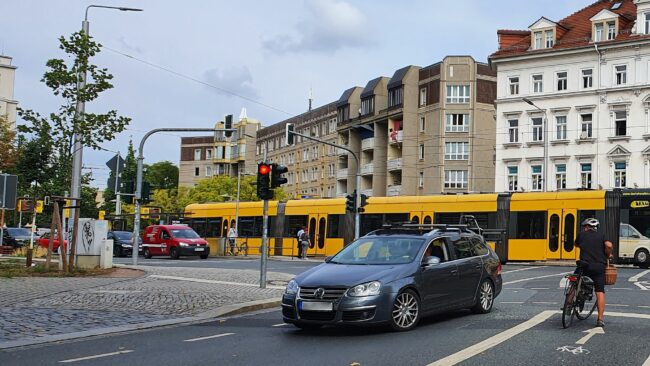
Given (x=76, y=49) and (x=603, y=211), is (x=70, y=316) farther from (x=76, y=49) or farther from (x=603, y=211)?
(x=603, y=211)

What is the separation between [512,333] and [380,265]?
6.99ft

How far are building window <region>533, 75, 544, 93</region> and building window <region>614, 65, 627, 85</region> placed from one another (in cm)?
557

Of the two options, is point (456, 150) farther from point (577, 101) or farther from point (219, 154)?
point (219, 154)

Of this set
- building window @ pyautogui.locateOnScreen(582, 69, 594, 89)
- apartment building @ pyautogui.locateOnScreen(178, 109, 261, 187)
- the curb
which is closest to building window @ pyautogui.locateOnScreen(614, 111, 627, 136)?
building window @ pyautogui.locateOnScreen(582, 69, 594, 89)

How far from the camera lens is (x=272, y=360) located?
867 cm

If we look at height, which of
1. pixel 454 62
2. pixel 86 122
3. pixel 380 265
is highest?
pixel 454 62

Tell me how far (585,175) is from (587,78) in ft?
22.1

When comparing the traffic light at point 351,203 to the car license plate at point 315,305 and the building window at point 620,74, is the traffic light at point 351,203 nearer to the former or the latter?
the car license plate at point 315,305

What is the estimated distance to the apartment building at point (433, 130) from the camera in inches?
2712

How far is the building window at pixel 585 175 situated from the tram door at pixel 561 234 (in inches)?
773

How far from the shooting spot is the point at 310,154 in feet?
317

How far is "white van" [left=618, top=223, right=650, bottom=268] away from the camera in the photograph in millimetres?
32844

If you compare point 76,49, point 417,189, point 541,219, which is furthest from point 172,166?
point 76,49

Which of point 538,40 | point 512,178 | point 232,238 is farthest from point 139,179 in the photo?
point 538,40
